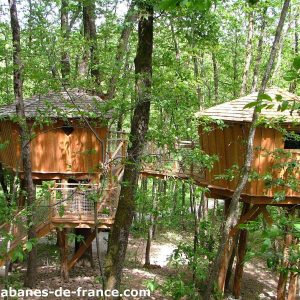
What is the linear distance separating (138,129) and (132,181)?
1.17 meters

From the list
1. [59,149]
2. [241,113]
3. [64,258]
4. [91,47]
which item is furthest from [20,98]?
[64,258]

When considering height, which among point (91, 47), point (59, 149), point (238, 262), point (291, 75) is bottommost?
point (238, 262)

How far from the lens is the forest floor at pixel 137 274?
45.0ft

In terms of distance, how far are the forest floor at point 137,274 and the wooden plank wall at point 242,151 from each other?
3.67 m

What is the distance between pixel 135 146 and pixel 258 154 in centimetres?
405

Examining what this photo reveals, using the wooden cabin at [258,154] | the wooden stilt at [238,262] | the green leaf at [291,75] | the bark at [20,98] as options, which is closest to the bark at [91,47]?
the bark at [20,98]

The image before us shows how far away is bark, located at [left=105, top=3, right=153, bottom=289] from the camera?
324 inches

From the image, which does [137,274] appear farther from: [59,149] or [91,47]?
[91,47]

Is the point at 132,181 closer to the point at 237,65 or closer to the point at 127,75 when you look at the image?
the point at 127,75

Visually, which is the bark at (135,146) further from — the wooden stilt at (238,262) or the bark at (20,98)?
the wooden stilt at (238,262)

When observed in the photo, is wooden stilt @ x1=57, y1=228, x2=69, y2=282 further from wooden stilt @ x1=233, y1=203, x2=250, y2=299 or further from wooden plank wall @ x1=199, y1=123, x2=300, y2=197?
wooden stilt @ x1=233, y1=203, x2=250, y2=299

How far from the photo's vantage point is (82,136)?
43.1 ft

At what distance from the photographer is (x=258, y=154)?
1099 centimetres

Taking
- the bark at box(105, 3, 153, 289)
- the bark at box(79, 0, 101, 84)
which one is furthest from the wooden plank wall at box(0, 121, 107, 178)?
the bark at box(105, 3, 153, 289)
